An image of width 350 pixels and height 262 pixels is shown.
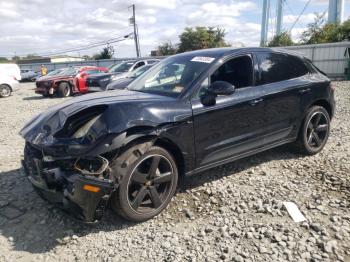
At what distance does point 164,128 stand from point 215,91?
73 cm

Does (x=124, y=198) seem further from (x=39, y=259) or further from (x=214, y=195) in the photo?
(x=214, y=195)

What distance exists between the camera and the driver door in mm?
3734

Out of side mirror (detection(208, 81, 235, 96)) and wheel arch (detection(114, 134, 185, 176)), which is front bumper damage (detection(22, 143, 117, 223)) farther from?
side mirror (detection(208, 81, 235, 96))

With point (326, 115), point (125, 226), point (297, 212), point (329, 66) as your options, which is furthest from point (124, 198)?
point (329, 66)

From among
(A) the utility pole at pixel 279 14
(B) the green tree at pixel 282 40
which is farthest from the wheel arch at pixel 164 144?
(A) the utility pole at pixel 279 14

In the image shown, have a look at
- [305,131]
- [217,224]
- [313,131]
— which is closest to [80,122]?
[217,224]

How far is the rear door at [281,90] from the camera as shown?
439 cm

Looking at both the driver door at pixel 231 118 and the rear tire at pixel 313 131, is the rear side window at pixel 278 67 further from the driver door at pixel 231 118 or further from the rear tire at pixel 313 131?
the rear tire at pixel 313 131

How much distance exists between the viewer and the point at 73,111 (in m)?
3.35

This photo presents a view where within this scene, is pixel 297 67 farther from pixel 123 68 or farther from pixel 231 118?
pixel 123 68

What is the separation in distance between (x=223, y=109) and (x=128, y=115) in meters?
1.23

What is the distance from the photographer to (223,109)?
388cm

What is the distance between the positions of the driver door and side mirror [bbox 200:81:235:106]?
0.05 metres

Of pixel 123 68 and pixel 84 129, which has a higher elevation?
pixel 84 129
